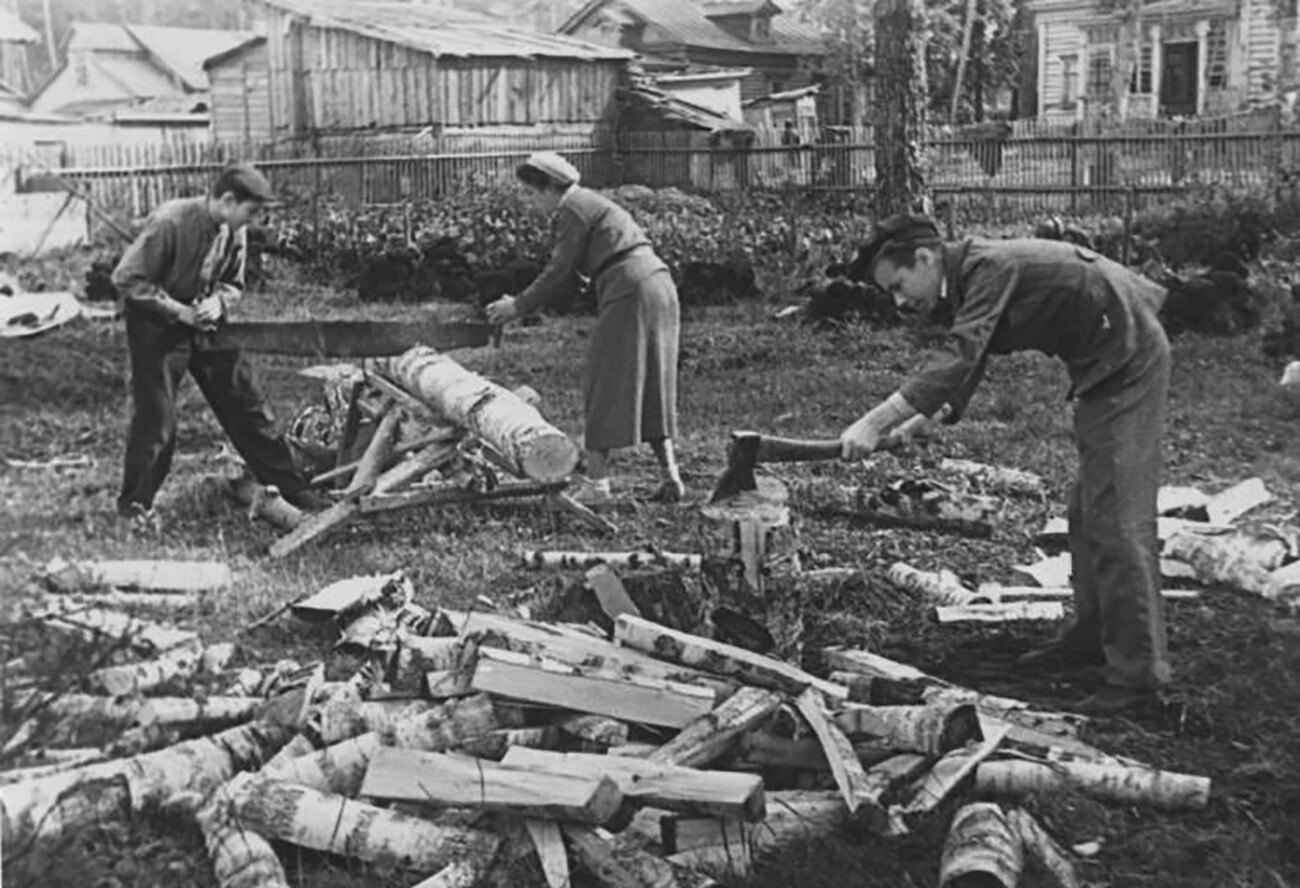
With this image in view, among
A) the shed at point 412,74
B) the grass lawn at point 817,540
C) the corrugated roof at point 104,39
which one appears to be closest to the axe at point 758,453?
the grass lawn at point 817,540

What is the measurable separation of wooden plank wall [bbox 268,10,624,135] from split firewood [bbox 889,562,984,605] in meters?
28.2

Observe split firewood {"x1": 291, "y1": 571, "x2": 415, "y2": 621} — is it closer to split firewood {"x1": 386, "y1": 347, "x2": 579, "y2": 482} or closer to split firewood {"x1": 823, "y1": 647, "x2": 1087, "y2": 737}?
split firewood {"x1": 386, "y1": 347, "x2": 579, "y2": 482}

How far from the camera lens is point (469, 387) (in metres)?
8.51

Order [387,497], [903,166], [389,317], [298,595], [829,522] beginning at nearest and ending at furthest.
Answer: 1. [298,595]
2. [387,497]
3. [829,522]
4. [389,317]
5. [903,166]

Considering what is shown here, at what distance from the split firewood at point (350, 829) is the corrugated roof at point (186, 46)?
36.2 meters

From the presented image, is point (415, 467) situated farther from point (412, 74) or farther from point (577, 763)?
point (412, 74)

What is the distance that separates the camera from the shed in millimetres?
34500

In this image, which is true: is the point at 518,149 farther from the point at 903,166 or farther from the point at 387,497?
the point at 387,497

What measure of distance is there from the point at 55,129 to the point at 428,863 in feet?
93.2

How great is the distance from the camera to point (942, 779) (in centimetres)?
488

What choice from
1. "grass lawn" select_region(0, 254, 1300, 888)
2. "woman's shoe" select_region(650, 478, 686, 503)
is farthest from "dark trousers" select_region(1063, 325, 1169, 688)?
"woman's shoe" select_region(650, 478, 686, 503)

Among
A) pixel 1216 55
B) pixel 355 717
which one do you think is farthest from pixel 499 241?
pixel 1216 55

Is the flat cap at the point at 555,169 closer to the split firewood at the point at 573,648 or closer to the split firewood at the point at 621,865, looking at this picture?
the split firewood at the point at 573,648

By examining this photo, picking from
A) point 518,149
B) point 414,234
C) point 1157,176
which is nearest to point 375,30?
point 518,149
